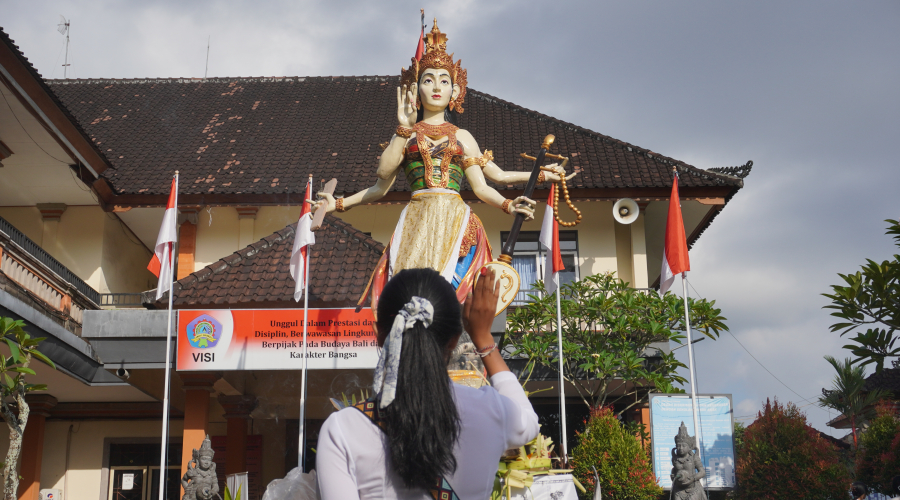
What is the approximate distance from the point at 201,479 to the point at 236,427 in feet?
15.2

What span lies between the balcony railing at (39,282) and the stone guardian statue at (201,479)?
3.93 meters

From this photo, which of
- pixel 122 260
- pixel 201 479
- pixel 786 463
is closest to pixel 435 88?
pixel 201 479

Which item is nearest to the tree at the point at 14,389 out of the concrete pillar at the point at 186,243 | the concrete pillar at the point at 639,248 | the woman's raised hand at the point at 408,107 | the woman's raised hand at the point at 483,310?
the woman's raised hand at the point at 408,107

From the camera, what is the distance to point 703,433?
9.32 meters

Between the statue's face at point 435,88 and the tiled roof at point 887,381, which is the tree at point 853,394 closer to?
the tiled roof at point 887,381

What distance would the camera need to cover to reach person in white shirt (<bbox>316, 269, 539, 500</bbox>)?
190cm

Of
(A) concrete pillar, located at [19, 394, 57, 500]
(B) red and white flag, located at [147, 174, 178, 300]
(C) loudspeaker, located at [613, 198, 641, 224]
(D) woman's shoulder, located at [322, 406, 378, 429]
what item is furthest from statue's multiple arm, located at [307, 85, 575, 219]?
(A) concrete pillar, located at [19, 394, 57, 500]

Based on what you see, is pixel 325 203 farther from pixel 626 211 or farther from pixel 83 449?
pixel 83 449

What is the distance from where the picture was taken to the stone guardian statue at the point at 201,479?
24.3ft

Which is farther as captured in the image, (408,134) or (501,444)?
(408,134)

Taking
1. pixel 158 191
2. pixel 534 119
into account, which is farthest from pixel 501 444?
pixel 534 119

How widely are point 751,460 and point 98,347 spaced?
837 cm

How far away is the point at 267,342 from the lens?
9.12 m

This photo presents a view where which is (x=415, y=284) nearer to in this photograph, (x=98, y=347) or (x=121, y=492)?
(x=98, y=347)
